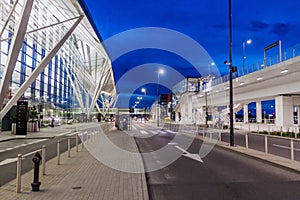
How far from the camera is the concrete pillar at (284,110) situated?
36.6 metres

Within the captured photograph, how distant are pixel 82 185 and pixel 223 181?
4.17 m

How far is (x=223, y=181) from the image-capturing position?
27.5ft

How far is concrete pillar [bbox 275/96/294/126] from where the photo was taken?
3665 cm

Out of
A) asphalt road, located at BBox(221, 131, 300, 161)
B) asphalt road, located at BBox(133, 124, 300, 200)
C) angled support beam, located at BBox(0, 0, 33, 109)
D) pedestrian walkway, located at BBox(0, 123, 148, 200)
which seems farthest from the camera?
angled support beam, located at BBox(0, 0, 33, 109)

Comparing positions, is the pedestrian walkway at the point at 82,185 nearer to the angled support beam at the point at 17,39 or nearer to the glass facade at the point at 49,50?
the angled support beam at the point at 17,39

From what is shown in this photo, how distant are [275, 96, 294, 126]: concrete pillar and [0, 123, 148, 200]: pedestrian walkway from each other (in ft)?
108

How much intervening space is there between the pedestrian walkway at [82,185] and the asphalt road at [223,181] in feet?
1.80

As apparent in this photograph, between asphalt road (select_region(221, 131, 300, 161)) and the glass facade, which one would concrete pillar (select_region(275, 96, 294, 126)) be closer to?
asphalt road (select_region(221, 131, 300, 161))

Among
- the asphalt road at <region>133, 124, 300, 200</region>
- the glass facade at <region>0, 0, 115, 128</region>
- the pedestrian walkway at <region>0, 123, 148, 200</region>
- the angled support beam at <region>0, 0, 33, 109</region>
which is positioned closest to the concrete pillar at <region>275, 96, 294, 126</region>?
the glass facade at <region>0, 0, 115, 128</region>

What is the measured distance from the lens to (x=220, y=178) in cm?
881

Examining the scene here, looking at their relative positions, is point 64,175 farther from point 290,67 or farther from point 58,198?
point 290,67

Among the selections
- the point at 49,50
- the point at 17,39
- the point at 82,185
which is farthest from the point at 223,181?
the point at 49,50

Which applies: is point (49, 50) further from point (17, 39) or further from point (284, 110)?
point (284, 110)

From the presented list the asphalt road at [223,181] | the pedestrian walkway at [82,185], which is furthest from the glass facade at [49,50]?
the asphalt road at [223,181]
